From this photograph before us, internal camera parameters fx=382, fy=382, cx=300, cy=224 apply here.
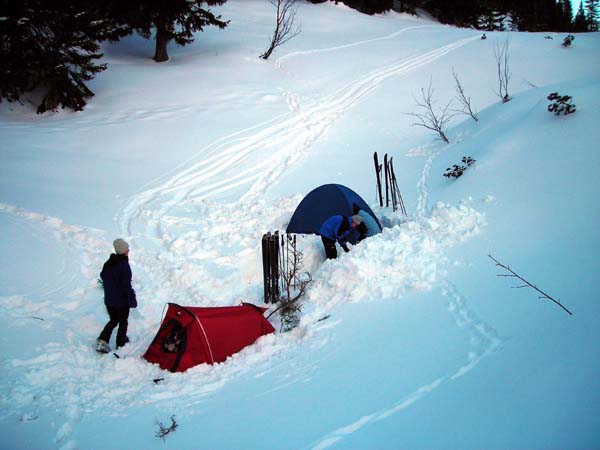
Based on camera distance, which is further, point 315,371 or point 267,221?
point 267,221

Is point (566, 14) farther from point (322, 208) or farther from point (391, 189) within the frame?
point (322, 208)

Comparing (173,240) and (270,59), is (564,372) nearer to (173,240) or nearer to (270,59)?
(173,240)

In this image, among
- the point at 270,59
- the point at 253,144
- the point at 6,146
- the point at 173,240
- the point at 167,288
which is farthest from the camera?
the point at 270,59

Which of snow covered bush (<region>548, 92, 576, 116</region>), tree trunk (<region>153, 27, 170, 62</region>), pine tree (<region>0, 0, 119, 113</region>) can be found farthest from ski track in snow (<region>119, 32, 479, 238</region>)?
tree trunk (<region>153, 27, 170, 62</region>)

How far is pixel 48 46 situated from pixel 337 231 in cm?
1231

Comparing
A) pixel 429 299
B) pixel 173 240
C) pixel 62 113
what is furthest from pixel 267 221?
pixel 62 113

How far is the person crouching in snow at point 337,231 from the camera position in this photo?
681 centimetres

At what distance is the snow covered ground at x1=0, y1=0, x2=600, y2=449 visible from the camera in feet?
9.30

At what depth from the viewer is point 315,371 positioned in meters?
3.56

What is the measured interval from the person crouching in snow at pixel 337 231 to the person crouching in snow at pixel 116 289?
3.41 meters

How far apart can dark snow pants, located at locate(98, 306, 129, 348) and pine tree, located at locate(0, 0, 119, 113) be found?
1135 centimetres

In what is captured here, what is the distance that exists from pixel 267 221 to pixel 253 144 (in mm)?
4909

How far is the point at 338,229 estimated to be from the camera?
6.85m

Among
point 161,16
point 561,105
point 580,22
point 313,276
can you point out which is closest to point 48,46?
point 161,16
